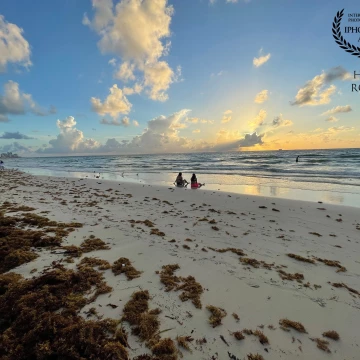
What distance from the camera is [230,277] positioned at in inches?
167

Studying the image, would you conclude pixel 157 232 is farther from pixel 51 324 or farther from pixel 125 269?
pixel 51 324

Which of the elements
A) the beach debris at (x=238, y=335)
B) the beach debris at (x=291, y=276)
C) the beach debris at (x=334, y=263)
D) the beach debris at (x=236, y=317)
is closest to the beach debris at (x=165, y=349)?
the beach debris at (x=238, y=335)

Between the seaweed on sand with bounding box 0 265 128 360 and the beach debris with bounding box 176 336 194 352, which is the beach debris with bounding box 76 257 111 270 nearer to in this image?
the seaweed on sand with bounding box 0 265 128 360

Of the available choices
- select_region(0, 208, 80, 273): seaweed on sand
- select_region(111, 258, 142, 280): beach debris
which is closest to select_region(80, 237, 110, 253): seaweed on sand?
select_region(0, 208, 80, 273): seaweed on sand

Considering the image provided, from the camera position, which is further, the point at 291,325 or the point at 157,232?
the point at 157,232

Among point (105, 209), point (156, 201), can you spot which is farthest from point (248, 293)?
point (156, 201)

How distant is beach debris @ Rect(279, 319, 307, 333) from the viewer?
9.82 ft

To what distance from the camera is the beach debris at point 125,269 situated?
418cm

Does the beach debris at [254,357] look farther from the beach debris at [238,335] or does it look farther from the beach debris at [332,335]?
the beach debris at [332,335]

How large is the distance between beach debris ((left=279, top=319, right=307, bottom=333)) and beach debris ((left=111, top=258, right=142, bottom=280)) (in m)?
2.68

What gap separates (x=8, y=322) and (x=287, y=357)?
3.84 meters

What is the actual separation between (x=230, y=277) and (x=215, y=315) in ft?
3.80

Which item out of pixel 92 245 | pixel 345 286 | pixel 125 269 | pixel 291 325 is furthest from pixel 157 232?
pixel 345 286

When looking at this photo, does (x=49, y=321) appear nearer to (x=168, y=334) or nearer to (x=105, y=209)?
(x=168, y=334)
